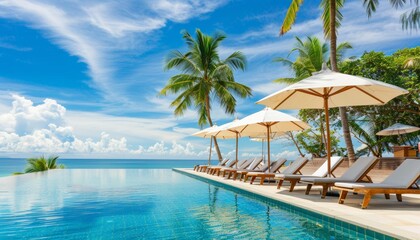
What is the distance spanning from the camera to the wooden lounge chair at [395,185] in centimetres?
596

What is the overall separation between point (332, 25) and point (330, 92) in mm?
4314

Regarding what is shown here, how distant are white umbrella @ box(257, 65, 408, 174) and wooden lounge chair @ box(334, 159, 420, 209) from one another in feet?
4.98

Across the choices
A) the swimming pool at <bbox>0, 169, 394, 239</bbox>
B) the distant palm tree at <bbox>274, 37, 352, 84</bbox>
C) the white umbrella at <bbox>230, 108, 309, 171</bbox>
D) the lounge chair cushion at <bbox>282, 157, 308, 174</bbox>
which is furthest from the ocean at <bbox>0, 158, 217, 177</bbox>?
the swimming pool at <bbox>0, 169, 394, 239</bbox>

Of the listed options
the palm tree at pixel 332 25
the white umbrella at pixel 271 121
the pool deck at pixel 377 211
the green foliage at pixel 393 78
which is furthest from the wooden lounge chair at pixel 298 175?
the green foliage at pixel 393 78

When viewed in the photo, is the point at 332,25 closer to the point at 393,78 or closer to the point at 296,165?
the point at 296,165

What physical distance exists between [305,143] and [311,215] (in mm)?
16996

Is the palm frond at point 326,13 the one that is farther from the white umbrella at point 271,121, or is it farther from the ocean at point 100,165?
the ocean at point 100,165

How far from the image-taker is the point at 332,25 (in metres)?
11.9

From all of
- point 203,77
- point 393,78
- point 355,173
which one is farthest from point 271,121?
point 203,77

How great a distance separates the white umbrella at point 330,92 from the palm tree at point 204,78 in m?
11.5

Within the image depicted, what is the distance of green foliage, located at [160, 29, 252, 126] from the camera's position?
67.5 ft

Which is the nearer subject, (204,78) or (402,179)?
(402,179)

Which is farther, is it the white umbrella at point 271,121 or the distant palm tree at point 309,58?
the distant palm tree at point 309,58

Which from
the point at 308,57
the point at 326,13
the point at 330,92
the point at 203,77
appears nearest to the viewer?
the point at 330,92
